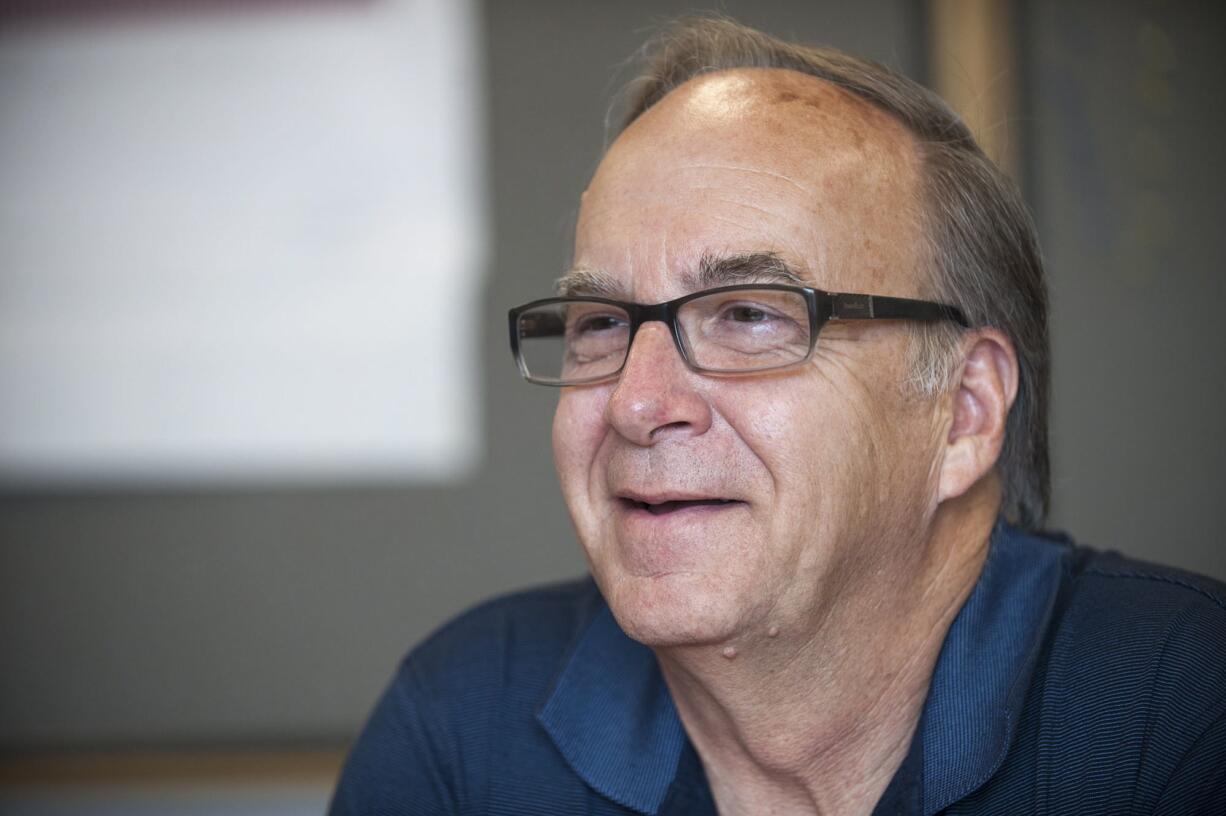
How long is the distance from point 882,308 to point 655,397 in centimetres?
29

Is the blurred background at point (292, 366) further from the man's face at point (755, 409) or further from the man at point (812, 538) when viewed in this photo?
the man's face at point (755, 409)

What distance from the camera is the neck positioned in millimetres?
1325

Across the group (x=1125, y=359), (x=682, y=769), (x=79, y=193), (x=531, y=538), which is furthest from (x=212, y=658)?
(x=1125, y=359)

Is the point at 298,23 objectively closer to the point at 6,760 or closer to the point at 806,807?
the point at 6,760

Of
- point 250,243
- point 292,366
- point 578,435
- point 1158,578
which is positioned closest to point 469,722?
point 578,435

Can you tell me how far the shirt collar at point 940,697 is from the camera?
125cm

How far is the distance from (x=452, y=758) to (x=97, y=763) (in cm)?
204

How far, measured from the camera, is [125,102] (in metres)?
3.04

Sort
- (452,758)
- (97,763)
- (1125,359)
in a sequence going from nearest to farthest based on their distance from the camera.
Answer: (452,758), (1125,359), (97,763)

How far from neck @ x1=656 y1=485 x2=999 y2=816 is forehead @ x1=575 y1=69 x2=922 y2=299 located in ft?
1.14

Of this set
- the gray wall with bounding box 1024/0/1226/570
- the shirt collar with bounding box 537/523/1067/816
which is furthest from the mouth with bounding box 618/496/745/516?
the gray wall with bounding box 1024/0/1226/570

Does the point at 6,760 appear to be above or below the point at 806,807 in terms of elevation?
below

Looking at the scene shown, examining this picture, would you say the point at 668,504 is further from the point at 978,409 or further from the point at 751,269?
the point at 978,409

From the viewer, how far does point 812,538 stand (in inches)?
49.9
